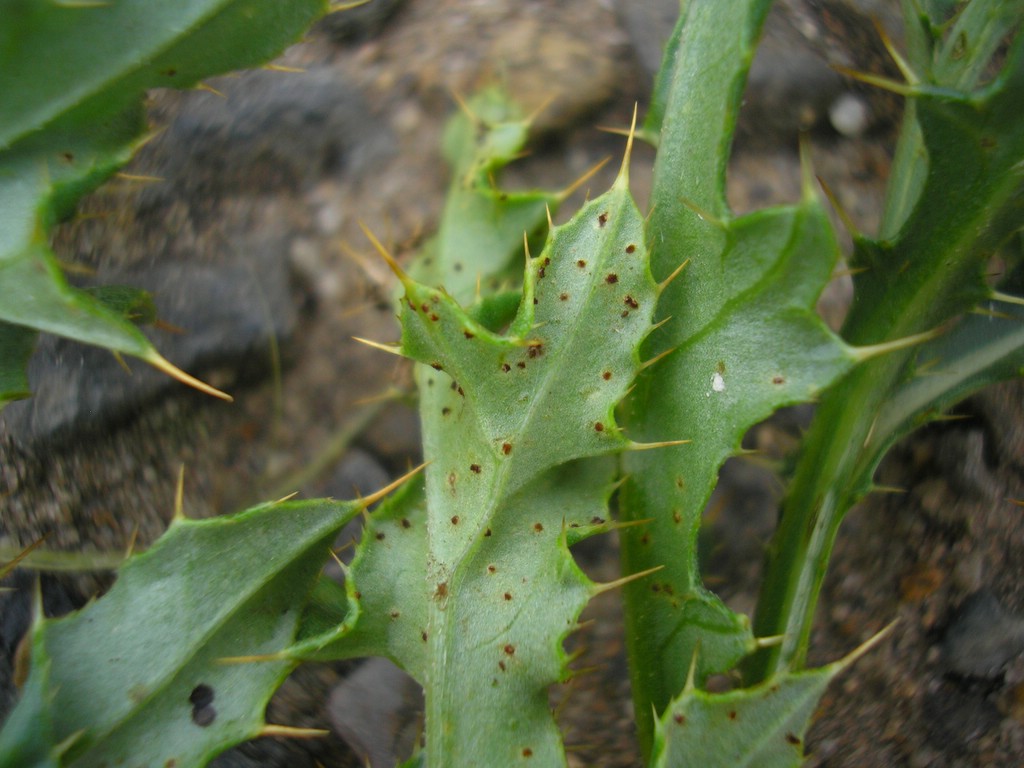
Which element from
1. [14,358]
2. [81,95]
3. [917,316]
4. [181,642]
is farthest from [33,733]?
[917,316]

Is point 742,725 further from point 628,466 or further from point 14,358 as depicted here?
point 14,358

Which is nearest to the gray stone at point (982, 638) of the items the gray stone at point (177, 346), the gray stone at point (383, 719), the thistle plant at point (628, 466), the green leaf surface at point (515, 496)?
the thistle plant at point (628, 466)

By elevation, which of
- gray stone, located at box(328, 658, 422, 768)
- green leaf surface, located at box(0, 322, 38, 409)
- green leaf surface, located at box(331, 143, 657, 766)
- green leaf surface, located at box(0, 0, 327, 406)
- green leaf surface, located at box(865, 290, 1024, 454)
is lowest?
gray stone, located at box(328, 658, 422, 768)

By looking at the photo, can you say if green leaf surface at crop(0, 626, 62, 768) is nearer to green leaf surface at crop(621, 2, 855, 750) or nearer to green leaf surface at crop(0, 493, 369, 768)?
green leaf surface at crop(0, 493, 369, 768)

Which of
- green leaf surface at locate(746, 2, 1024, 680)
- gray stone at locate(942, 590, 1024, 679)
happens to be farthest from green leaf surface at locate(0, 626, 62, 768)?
gray stone at locate(942, 590, 1024, 679)

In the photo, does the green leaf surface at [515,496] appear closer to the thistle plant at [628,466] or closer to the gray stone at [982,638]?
the thistle plant at [628,466]
